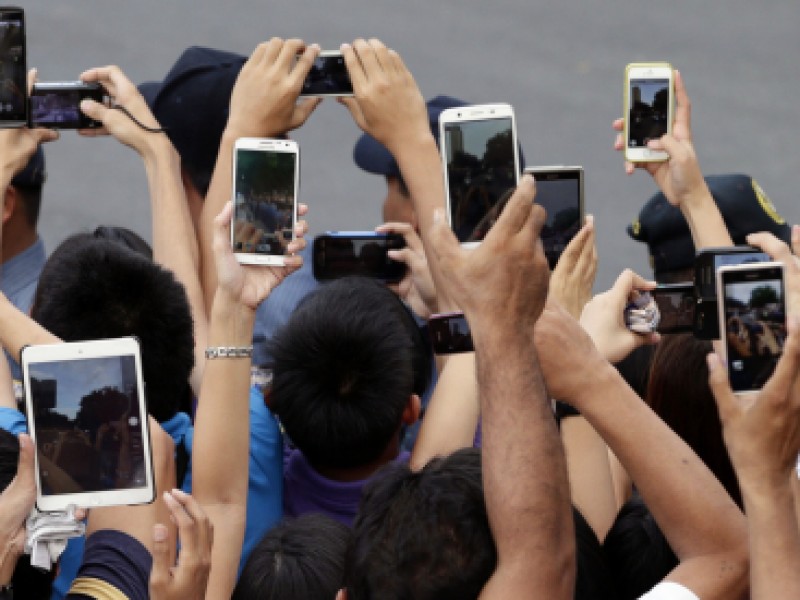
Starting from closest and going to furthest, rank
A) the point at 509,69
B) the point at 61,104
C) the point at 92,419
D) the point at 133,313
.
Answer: the point at 92,419 → the point at 133,313 → the point at 61,104 → the point at 509,69

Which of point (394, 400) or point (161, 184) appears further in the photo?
point (161, 184)

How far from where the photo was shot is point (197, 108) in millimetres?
3711

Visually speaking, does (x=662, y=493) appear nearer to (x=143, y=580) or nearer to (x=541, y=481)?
(x=541, y=481)

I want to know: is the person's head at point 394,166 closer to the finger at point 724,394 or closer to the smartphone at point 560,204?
the smartphone at point 560,204

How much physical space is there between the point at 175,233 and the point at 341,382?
2.25 feet

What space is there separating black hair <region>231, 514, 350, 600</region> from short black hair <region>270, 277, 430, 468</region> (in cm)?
31

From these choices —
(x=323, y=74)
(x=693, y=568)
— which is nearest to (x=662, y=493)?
(x=693, y=568)

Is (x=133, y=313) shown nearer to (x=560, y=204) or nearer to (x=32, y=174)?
(x=560, y=204)

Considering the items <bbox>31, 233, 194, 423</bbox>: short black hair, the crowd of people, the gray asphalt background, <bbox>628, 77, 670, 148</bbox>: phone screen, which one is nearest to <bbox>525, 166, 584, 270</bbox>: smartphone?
the crowd of people

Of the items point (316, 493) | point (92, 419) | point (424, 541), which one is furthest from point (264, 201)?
point (424, 541)

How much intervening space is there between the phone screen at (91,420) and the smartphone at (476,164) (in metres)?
0.65

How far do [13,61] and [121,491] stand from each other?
124 cm

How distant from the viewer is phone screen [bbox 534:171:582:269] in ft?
9.96

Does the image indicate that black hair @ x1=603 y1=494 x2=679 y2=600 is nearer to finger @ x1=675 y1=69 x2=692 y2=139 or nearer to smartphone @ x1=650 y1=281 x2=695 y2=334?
smartphone @ x1=650 y1=281 x2=695 y2=334
